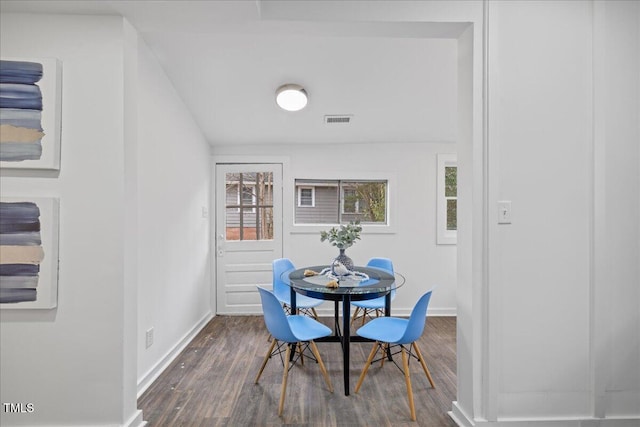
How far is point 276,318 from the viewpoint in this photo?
215 centimetres

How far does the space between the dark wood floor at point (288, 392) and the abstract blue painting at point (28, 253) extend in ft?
3.30

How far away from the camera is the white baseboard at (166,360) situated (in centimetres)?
234

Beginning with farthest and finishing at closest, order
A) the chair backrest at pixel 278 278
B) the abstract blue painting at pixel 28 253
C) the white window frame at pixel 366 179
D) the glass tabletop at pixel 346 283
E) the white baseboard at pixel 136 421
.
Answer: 1. the white window frame at pixel 366 179
2. the chair backrest at pixel 278 278
3. the glass tabletop at pixel 346 283
4. the white baseboard at pixel 136 421
5. the abstract blue painting at pixel 28 253

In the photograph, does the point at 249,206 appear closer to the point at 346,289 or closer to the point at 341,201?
the point at 341,201

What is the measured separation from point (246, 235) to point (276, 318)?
2.08 meters

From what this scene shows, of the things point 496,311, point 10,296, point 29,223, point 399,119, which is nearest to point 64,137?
point 29,223

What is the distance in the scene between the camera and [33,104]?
1.70 metres

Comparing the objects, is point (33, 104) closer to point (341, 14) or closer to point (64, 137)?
point (64, 137)

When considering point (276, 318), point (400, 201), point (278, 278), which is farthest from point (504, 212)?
point (400, 201)

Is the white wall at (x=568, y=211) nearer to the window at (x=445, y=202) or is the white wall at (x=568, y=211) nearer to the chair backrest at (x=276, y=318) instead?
the chair backrest at (x=276, y=318)

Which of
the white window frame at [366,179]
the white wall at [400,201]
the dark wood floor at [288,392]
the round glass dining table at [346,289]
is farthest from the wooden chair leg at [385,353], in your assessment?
the white window frame at [366,179]

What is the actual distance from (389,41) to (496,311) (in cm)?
202

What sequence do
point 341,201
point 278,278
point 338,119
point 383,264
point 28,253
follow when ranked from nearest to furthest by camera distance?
point 28,253 < point 278,278 < point 383,264 < point 338,119 < point 341,201

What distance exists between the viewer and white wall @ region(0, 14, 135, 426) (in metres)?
1.73
